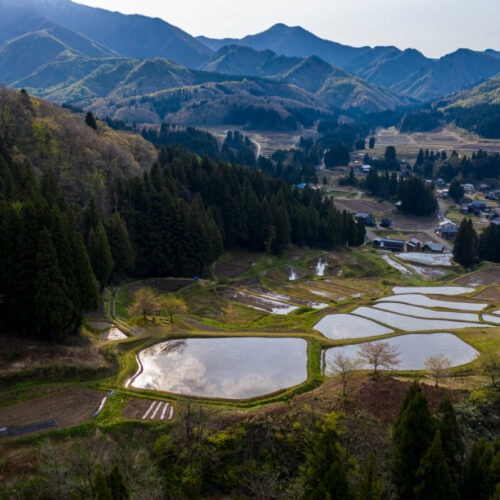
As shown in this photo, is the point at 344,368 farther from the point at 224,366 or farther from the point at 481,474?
the point at 481,474

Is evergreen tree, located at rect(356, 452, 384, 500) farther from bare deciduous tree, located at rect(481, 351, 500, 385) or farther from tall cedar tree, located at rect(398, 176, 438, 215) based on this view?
tall cedar tree, located at rect(398, 176, 438, 215)

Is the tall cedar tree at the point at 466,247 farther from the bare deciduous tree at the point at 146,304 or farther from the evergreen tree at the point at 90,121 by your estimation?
the evergreen tree at the point at 90,121

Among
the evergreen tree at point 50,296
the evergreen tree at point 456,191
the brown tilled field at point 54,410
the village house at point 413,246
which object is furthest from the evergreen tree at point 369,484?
the evergreen tree at point 456,191

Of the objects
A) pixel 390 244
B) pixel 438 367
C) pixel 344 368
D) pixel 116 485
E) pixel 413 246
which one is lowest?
pixel 390 244

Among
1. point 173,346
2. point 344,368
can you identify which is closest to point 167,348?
point 173,346

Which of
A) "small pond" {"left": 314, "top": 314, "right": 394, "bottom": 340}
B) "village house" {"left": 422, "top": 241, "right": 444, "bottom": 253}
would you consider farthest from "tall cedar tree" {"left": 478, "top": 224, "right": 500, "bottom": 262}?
"small pond" {"left": 314, "top": 314, "right": 394, "bottom": 340}

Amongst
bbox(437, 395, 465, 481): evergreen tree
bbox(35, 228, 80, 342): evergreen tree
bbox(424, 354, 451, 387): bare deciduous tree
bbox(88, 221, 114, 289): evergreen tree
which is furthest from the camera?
bbox(88, 221, 114, 289): evergreen tree

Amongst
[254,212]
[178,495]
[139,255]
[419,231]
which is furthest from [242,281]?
[419,231]
